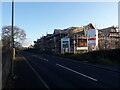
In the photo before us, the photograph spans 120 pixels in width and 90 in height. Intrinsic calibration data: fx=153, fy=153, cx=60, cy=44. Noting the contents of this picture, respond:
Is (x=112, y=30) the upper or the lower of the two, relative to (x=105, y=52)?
upper

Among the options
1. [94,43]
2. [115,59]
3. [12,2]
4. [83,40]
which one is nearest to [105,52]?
[115,59]

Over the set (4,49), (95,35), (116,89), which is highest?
(95,35)

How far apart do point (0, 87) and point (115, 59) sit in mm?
17661

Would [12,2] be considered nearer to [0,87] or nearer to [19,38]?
[0,87]

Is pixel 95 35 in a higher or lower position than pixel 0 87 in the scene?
higher

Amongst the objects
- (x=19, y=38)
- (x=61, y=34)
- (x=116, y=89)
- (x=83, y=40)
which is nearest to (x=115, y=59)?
(x=116, y=89)

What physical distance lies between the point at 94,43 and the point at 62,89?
3215cm

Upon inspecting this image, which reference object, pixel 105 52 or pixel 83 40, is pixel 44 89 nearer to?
pixel 105 52

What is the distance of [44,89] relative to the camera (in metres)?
7.84

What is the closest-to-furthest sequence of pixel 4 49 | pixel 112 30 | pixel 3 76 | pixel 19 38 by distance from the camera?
1. pixel 3 76
2. pixel 4 49
3. pixel 19 38
4. pixel 112 30

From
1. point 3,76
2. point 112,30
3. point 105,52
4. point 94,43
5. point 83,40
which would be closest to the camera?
point 3,76

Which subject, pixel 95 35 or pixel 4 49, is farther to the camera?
pixel 95 35

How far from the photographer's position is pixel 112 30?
7206 cm

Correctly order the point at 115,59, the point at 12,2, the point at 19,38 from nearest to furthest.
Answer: the point at 12,2 → the point at 115,59 → the point at 19,38
